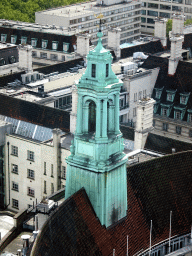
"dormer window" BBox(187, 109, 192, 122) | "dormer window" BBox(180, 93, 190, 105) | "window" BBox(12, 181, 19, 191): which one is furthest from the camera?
"dormer window" BBox(180, 93, 190, 105)

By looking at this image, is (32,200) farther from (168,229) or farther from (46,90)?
(168,229)

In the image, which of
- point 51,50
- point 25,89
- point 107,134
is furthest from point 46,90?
point 107,134

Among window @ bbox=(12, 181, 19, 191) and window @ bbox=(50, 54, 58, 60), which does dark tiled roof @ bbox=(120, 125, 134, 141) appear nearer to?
window @ bbox=(12, 181, 19, 191)

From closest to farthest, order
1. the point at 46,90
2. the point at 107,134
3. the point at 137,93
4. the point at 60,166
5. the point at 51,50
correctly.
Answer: the point at 107,134 → the point at 60,166 → the point at 46,90 → the point at 137,93 → the point at 51,50

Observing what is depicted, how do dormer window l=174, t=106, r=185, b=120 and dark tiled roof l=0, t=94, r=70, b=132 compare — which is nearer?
dark tiled roof l=0, t=94, r=70, b=132

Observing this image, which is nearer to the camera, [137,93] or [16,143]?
[16,143]

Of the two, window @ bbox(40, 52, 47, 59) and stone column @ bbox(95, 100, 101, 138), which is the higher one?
stone column @ bbox(95, 100, 101, 138)

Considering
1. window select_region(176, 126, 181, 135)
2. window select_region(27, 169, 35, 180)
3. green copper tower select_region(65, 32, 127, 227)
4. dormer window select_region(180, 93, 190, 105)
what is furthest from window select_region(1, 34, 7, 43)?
green copper tower select_region(65, 32, 127, 227)
